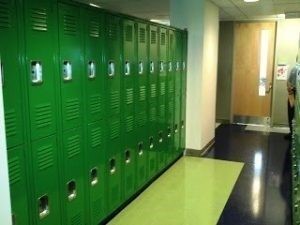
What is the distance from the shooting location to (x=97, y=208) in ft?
9.15

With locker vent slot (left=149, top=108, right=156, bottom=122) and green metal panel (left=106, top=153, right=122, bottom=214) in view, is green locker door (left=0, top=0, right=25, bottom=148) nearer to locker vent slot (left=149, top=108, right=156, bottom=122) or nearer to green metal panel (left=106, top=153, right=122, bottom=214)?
green metal panel (left=106, top=153, right=122, bottom=214)

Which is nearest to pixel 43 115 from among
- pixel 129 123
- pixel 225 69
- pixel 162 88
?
pixel 129 123

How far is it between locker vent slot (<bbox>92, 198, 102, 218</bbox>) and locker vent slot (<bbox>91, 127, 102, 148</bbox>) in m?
0.50

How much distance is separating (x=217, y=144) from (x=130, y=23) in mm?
3333

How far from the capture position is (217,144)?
5812 millimetres

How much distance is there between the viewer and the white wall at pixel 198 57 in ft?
15.4

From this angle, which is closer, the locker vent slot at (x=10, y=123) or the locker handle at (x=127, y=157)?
the locker vent slot at (x=10, y=123)

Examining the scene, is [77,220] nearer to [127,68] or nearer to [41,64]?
[41,64]

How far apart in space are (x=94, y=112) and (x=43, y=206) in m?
0.86

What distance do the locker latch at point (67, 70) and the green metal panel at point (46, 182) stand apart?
1.45 ft

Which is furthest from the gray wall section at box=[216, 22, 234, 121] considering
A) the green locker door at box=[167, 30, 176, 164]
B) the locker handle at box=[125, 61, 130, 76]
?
the locker handle at box=[125, 61, 130, 76]

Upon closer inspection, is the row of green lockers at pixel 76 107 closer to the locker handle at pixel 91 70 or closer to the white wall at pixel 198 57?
the locker handle at pixel 91 70

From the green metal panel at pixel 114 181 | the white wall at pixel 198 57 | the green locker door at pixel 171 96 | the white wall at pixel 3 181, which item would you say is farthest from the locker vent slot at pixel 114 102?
the white wall at pixel 198 57

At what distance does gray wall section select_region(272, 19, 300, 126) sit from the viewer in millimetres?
6662
